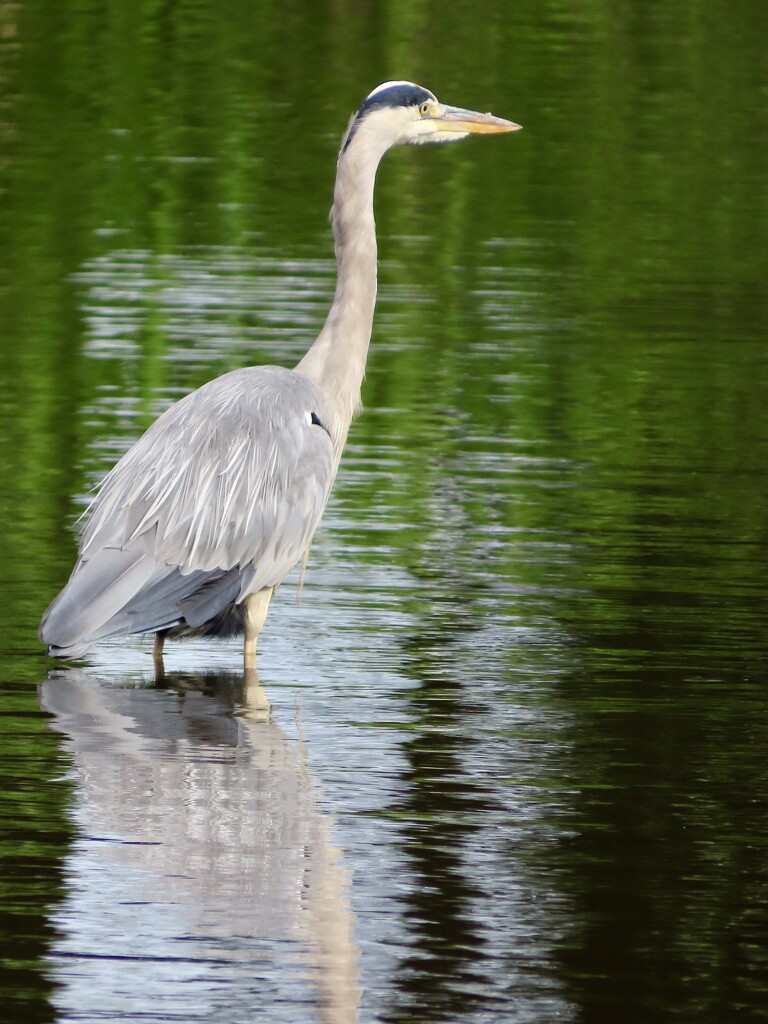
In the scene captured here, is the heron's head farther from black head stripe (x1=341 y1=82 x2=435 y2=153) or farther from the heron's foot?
the heron's foot

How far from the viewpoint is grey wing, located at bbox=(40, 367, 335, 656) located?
26.2 ft

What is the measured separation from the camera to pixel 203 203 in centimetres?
1978

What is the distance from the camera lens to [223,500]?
27.6 feet

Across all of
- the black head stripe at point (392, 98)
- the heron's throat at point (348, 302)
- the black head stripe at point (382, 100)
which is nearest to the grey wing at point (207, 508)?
the heron's throat at point (348, 302)

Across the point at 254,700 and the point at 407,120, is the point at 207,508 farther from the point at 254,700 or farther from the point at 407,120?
the point at 407,120

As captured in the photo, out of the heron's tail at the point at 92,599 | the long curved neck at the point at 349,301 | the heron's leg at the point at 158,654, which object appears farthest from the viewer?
the long curved neck at the point at 349,301

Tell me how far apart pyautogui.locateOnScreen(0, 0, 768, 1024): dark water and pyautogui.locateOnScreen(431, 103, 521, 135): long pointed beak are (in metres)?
1.90

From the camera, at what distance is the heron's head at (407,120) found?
9.31 meters

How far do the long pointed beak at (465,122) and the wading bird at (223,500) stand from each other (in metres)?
0.57

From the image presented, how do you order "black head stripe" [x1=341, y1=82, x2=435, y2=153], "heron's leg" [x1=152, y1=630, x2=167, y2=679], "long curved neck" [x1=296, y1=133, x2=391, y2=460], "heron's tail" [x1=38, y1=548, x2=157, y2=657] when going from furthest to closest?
"black head stripe" [x1=341, y1=82, x2=435, y2=153]
"long curved neck" [x1=296, y1=133, x2=391, y2=460]
"heron's leg" [x1=152, y1=630, x2=167, y2=679]
"heron's tail" [x1=38, y1=548, x2=157, y2=657]

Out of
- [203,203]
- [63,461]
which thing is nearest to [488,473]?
[63,461]

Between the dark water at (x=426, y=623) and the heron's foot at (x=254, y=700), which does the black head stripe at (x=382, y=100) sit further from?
the heron's foot at (x=254, y=700)

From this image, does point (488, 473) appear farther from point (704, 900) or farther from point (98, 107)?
point (98, 107)

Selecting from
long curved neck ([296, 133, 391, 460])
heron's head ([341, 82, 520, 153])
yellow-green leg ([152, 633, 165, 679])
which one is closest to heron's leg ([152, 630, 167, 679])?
yellow-green leg ([152, 633, 165, 679])
